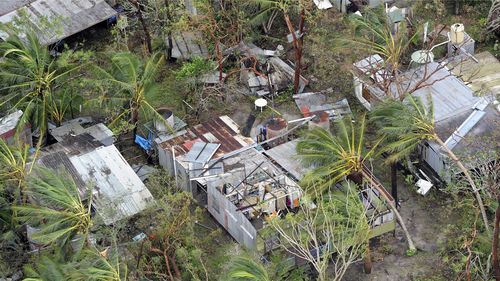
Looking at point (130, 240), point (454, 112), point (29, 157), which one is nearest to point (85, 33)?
point (29, 157)

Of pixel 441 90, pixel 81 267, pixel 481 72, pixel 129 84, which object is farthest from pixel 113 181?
pixel 481 72

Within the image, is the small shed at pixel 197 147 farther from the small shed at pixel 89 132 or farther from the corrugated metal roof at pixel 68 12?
the corrugated metal roof at pixel 68 12

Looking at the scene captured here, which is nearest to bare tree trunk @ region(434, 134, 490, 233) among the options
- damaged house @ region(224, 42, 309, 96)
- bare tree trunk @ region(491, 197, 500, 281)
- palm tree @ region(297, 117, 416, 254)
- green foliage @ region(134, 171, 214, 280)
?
bare tree trunk @ region(491, 197, 500, 281)

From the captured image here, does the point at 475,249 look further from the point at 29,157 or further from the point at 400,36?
the point at 29,157

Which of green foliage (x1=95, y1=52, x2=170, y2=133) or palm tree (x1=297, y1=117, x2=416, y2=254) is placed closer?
palm tree (x1=297, y1=117, x2=416, y2=254)

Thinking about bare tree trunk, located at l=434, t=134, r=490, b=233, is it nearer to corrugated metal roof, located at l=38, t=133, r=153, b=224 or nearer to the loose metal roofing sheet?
the loose metal roofing sheet

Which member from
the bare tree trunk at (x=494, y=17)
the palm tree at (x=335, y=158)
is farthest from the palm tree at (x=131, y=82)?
the bare tree trunk at (x=494, y=17)

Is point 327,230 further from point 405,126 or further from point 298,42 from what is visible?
point 298,42
